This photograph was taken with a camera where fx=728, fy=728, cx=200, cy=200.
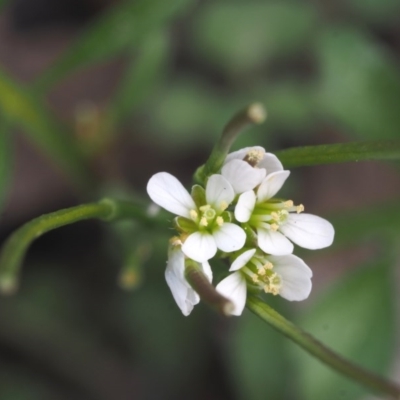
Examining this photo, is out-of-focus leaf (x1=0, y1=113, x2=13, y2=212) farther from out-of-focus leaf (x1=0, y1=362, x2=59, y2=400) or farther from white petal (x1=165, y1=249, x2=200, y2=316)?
out-of-focus leaf (x1=0, y1=362, x2=59, y2=400)

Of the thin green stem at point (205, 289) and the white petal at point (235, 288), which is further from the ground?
the white petal at point (235, 288)

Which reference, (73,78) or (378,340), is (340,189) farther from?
(73,78)

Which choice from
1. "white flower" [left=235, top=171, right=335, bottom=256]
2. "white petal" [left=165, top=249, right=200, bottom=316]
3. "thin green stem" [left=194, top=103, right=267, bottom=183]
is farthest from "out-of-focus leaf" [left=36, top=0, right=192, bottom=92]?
"white petal" [left=165, top=249, right=200, bottom=316]

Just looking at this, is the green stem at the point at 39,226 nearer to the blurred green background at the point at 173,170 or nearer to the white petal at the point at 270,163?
the white petal at the point at 270,163

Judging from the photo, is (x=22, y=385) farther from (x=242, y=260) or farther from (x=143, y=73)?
(x=242, y=260)

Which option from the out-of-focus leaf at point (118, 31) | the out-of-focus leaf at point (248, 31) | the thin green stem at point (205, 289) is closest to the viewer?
the thin green stem at point (205, 289)

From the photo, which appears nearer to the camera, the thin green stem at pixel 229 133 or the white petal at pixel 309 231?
the thin green stem at pixel 229 133

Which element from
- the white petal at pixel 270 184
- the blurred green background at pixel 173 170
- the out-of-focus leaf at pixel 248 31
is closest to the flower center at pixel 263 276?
the white petal at pixel 270 184
